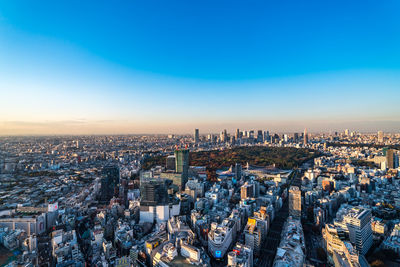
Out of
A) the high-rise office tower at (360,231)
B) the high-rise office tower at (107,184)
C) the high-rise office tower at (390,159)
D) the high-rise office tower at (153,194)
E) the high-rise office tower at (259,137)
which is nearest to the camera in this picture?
the high-rise office tower at (360,231)

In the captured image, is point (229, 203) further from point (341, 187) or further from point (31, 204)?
point (31, 204)

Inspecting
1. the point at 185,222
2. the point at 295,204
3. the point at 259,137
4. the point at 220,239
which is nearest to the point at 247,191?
the point at 295,204

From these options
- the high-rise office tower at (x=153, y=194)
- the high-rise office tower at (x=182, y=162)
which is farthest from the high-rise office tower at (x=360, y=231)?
the high-rise office tower at (x=182, y=162)

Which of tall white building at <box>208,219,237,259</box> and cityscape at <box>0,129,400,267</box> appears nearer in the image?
cityscape at <box>0,129,400,267</box>

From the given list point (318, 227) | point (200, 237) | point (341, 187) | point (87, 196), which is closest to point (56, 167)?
point (87, 196)

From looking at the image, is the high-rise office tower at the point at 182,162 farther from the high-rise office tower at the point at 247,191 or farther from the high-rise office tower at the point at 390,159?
the high-rise office tower at the point at 390,159

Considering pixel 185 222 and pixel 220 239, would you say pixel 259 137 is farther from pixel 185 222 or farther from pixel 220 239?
pixel 220 239

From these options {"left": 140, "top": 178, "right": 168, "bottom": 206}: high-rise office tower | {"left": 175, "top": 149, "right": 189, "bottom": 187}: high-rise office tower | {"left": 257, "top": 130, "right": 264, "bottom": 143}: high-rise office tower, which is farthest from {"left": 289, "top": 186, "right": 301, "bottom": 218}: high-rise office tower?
{"left": 257, "top": 130, "right": 264, "bottom": 143}: high-rise office tower

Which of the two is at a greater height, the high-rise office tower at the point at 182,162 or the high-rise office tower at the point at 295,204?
the high-rise office tower at the point at 182,162

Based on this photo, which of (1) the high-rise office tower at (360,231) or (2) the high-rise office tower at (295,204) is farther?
(2) the high-rise office tower at (295,204)

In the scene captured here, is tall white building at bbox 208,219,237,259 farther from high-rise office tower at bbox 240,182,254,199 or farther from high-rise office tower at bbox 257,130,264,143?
high-rise office tower at bbox 257,130,264,143

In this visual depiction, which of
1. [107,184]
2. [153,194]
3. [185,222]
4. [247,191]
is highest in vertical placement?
[153,194]
